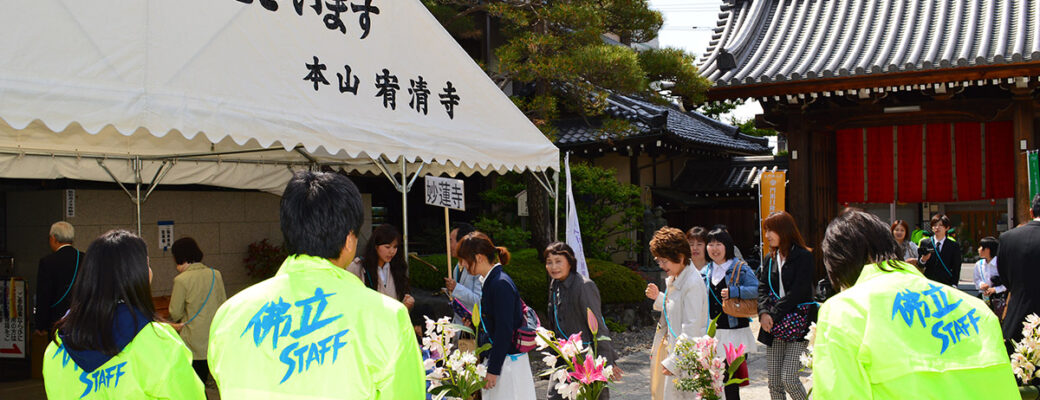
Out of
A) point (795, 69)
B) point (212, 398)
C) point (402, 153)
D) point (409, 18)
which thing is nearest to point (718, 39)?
point (795, 69)

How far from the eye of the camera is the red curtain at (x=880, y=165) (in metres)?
9.07

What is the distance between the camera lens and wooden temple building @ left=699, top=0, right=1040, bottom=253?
25.6 feet

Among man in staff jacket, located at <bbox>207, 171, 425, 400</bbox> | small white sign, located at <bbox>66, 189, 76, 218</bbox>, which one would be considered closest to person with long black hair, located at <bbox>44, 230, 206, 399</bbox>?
man in staff jacket, located at <bbox>207, 171, 425, 400</bbox>

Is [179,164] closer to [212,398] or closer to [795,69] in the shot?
[212,398]

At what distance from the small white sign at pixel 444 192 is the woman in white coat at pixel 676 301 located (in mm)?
2161

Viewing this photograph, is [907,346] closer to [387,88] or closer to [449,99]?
[387,88]

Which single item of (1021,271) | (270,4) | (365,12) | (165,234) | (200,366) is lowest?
(200,366)

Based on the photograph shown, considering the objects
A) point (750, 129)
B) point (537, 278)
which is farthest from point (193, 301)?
point (750, 129)

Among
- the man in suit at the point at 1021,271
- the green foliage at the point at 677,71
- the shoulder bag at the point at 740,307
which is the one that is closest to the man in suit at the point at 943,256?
the green foliage at the point at 677,71

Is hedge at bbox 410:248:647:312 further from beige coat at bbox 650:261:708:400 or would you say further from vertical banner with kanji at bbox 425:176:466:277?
beige coat at bbox 650:261:708:400

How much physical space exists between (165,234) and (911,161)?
9.18m

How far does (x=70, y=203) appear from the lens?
8500mm

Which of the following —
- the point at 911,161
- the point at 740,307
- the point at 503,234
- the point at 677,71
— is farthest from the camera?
the point at 503,234

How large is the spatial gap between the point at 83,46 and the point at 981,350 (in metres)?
4.34
